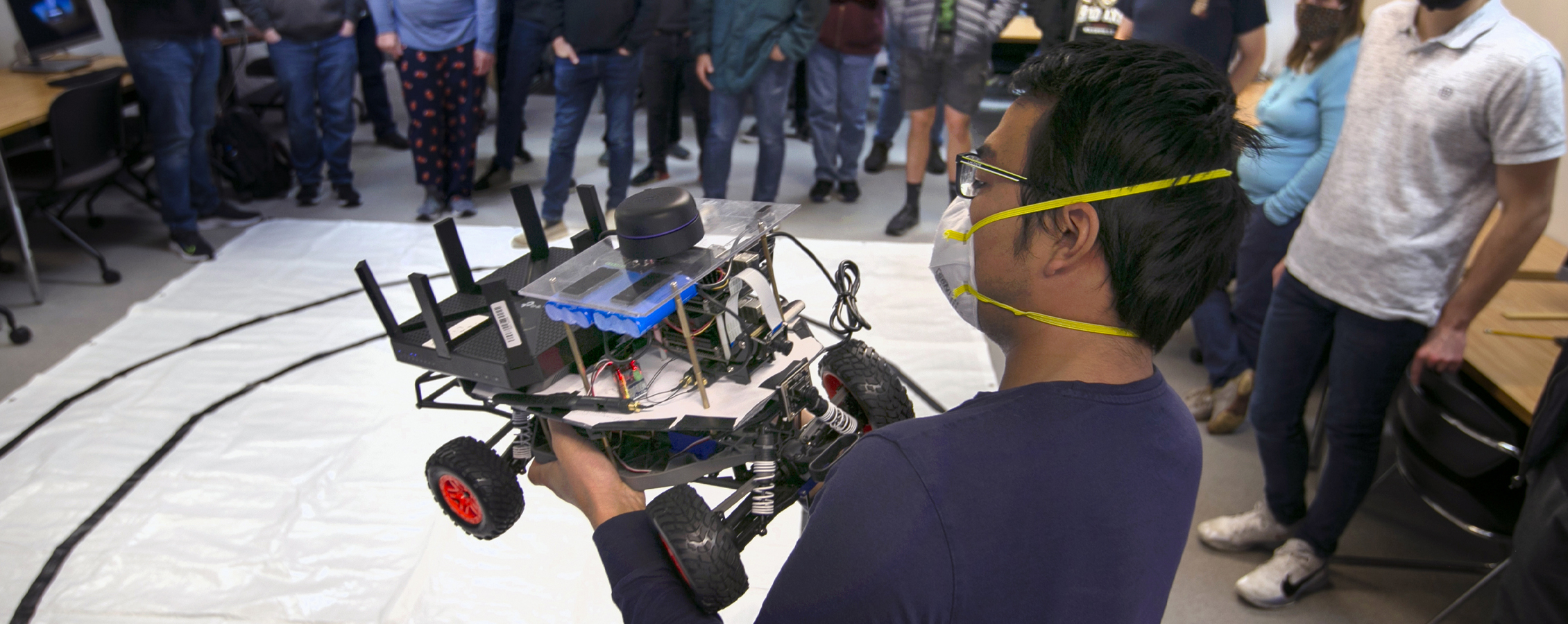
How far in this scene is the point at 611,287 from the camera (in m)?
1.30

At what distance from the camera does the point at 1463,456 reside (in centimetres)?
174

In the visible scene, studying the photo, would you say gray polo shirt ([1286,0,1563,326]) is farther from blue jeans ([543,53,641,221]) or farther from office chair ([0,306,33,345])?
office chair ([0,306,33,345])

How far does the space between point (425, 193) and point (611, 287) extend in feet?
11.7

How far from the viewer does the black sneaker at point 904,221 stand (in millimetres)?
4094

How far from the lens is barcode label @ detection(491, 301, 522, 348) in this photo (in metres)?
1.32

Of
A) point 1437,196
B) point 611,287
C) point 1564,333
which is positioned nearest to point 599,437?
point 611,287

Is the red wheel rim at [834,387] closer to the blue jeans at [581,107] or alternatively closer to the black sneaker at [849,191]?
the blue jeans at [581,107]

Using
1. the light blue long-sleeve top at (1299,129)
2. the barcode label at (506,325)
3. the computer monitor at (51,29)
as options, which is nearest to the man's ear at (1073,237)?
the barcode label at (506,325)

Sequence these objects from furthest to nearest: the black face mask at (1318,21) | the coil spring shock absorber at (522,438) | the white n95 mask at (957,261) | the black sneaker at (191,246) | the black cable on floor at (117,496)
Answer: the black sneaker at (191,246), the black face mask at (1318,21), the black cable on floor at (117,496), the coil spring shock absorber at (522,438), the white n95 mask at (957,261)

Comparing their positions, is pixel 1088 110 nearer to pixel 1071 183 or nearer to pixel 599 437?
pixel 1071 183

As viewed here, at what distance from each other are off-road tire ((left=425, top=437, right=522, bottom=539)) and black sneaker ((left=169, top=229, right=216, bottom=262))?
2881 millimetres

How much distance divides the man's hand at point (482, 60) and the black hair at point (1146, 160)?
12.5 ft

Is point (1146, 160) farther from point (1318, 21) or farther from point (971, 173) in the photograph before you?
point (1318, 21)

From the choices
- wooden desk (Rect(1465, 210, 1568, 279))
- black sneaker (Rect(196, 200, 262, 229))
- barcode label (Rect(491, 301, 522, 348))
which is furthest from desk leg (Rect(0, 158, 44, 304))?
wooden desk (Rect(1465, 210, 1568, 279))
